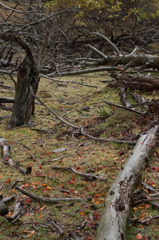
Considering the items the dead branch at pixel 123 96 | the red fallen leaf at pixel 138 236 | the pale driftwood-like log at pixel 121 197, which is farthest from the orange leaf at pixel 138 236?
the dead branch at pixel 123 96

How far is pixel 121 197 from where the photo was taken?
9.31ft

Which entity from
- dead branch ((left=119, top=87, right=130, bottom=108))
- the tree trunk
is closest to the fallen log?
dead branch ((left=119, top=87, right=130, bottom=108))

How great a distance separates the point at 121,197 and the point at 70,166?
4.56 feet

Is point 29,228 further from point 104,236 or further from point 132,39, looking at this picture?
point 132,39

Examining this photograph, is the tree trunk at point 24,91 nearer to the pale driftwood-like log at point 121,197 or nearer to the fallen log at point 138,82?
the fallen log at point 138,82

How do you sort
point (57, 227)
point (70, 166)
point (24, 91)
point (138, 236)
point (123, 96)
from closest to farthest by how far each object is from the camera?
point (138, 236), point (57, 227), point (70, 166), point (24, 91), point (123, 96)

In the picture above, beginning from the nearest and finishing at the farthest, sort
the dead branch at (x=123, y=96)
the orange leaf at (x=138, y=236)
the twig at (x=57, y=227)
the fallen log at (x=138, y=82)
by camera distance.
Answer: the orange leaf at (x=138, y=236)
the twig at (x=57, y=227)
the dead branch at (x=123, y=96)
the fallen log at (x=138, y=82)

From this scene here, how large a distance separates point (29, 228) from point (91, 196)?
2.94ft

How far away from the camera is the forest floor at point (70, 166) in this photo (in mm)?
2775

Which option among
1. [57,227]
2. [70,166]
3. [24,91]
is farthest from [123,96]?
[57,227]

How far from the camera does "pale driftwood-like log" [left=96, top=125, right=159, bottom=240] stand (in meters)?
2.39

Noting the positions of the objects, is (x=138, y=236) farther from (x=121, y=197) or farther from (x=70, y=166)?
(x=70, y=166)

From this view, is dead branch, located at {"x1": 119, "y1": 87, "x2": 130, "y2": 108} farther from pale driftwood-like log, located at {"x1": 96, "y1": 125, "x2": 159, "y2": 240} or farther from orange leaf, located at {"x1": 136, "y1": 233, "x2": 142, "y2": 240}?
orange leaf, located at {"x1": 136, "y1": 233, "x2": 142, "y2": 240}

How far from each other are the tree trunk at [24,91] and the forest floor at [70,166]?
23 centimetres
